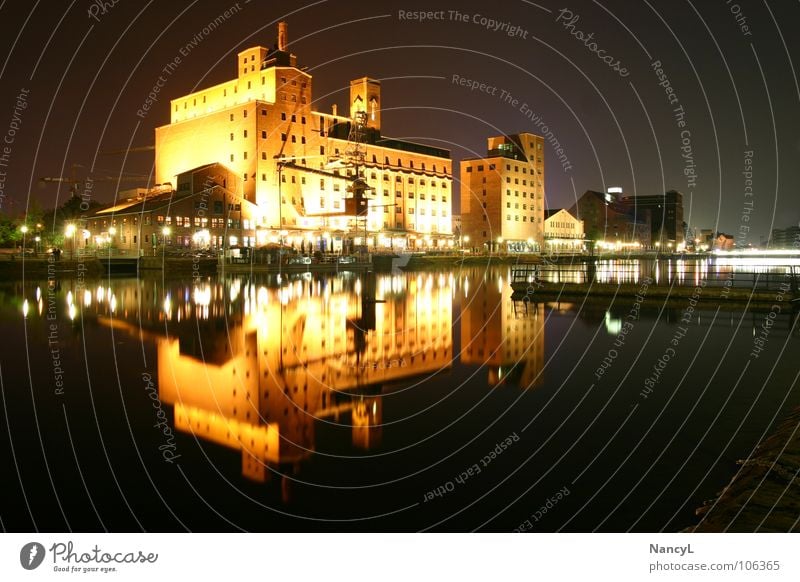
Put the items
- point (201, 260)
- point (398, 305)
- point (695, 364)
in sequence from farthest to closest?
point (201, 260) < point (398, 305) < point (695, 364)

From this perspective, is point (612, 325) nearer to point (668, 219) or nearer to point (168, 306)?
point (168, 306)

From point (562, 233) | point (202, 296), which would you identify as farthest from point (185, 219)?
point (562, 233)

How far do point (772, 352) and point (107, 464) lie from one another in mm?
10834

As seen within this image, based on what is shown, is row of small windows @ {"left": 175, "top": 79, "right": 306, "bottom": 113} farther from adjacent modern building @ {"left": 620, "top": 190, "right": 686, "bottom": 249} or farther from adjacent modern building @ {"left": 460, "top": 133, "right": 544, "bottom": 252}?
adjacent modern building @ {"left": 620, "top": 190, "right": 686, "bottom": 249}

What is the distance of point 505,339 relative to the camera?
1295cm

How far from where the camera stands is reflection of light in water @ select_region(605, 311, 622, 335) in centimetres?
1420

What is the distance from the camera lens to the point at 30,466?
5.59 metres

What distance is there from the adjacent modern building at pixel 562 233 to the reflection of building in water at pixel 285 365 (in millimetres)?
72208

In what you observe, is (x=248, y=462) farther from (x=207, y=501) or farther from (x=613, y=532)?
(x=613, y=532)

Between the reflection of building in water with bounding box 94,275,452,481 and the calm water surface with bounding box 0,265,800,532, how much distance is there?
5cm

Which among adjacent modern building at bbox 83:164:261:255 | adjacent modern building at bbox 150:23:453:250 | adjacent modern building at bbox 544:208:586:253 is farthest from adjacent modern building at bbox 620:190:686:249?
adjacent modern building at bbox 83:164:261:255

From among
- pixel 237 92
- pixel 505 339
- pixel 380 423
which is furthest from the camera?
pixel 237 92

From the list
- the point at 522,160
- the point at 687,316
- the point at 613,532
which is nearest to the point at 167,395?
the point at 613,532
